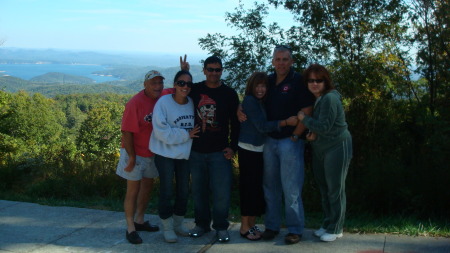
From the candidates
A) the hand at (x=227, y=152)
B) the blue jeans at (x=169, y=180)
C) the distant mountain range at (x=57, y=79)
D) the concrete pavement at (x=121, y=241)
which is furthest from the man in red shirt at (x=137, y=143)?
the distant mountain range at (x=57, y=79)

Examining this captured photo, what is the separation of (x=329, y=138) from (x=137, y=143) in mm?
1815

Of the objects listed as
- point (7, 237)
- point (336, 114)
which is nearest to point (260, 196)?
point (336, 114)

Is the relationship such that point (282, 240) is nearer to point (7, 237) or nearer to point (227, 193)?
point (227, 193)

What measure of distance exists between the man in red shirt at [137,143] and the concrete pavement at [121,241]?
0.28m

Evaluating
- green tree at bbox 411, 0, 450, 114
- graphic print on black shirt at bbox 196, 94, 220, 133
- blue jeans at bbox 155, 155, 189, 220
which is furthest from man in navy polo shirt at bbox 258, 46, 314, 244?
green tree at bbox 411, 0, 450, 114

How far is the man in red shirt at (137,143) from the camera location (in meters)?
4.08

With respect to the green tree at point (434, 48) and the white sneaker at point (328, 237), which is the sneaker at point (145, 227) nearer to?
the white sneaker at point (328, 237)

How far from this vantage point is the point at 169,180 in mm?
4160

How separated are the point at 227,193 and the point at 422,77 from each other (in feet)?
22.1

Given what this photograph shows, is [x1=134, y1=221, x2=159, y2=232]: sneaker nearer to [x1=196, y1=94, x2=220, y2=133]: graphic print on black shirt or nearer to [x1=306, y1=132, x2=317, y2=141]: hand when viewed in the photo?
[x1=196, y1=94, x2=220, y2=133]: graphic print on black shirt

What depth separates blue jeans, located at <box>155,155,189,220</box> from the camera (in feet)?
13.6

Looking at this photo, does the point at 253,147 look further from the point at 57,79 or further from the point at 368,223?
the point at 57,79

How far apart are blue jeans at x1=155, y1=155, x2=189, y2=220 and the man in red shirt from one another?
0.17 meters

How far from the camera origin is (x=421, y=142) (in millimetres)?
8680
